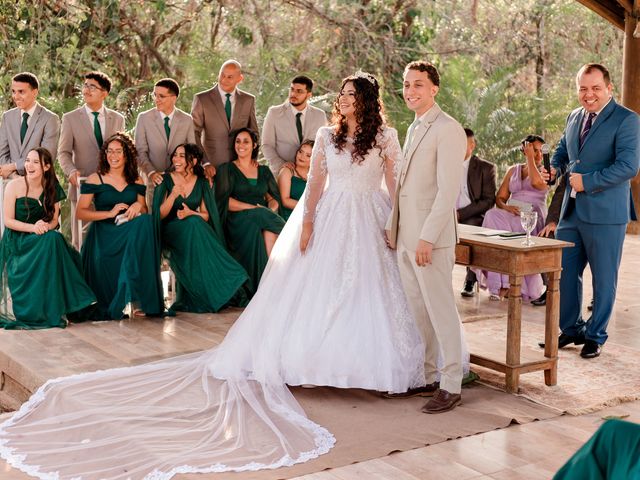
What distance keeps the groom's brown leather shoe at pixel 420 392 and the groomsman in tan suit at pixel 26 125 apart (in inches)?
133

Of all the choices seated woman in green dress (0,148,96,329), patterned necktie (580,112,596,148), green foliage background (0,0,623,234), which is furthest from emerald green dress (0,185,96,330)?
green foliage background (0,0,623,234)

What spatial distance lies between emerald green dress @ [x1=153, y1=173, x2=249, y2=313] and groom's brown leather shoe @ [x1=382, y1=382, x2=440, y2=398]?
7.26 ft

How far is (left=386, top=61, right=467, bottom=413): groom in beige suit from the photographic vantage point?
4270mm

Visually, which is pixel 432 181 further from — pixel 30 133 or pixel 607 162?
pixel 30 133

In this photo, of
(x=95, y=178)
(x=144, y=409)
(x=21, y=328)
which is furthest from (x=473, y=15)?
(x=144, y=409)

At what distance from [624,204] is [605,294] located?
514 millimetres

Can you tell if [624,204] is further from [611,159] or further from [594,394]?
[594,394]

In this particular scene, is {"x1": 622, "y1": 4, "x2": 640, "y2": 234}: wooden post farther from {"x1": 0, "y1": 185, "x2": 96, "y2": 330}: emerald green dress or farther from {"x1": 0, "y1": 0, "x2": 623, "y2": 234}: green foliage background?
{"x1": 0, "y1": 185, "x2": 96, "y2": 330}: emerald green dress

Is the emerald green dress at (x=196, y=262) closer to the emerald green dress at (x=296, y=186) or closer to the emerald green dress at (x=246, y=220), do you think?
the emerald green dress at (x=246, y=220)

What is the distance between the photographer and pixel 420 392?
458cm

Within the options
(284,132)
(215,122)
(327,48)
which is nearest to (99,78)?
(215,122)

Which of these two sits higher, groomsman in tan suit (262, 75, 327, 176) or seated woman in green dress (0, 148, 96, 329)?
groomsman in tan suit (262, 75, 327, 176)

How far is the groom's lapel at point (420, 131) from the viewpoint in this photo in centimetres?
434

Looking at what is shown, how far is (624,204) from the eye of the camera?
532cm
